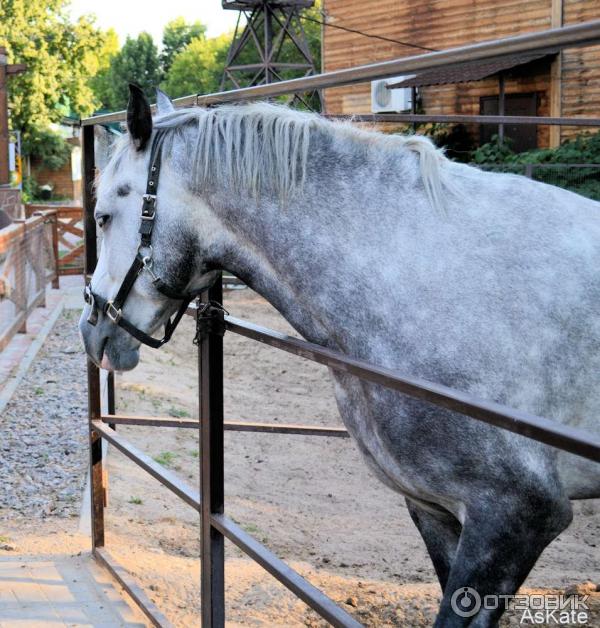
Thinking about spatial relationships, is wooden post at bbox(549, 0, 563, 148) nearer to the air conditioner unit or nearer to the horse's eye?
the air conditioner unit

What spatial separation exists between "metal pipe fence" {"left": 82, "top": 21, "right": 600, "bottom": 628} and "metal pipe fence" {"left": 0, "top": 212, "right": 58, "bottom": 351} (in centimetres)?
456

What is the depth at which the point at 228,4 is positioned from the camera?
21.8 metres

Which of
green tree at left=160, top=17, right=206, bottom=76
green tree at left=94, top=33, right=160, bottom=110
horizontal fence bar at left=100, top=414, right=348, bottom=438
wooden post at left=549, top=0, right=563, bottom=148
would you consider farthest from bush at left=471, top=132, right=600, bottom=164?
green tree at left=160, top=17, right=206, bottom=76

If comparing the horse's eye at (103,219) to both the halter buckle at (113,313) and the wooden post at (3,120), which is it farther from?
the wooden post at (3,120)

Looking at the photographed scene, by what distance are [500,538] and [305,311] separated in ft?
2.57

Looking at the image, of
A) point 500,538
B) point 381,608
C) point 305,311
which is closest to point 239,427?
point 381,608

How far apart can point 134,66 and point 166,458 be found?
199 ft

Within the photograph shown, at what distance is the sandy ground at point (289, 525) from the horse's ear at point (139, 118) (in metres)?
1.98

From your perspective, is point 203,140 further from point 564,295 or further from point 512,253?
point 564,295

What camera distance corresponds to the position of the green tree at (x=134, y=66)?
201 feet

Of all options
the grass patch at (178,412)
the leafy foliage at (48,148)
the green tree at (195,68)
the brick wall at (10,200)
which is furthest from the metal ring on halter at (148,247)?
the green tree at (195,68)

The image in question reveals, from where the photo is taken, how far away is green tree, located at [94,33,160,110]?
201 feet

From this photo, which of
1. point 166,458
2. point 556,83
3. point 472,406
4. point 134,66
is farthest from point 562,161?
point 134,66

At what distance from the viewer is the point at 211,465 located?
8.56 ft
